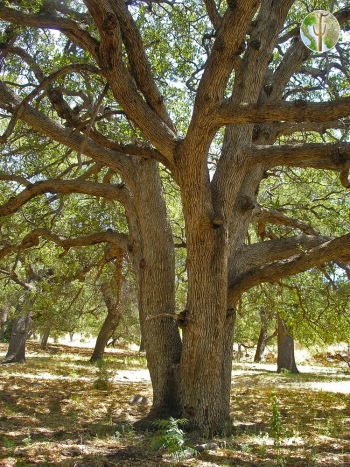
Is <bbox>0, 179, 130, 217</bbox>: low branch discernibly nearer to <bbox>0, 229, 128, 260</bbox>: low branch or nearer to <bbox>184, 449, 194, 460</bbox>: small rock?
<bbox>0, 229, 128, 260</bbox>: low branch

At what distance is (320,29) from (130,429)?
4.99m

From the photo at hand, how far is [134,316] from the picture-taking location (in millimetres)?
18562

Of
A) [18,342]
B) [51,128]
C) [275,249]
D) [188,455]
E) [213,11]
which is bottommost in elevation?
[188,455]

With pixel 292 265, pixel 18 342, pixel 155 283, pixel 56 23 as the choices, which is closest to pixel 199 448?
pixel 155 283

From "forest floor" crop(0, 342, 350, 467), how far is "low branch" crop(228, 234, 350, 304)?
1.49 metres

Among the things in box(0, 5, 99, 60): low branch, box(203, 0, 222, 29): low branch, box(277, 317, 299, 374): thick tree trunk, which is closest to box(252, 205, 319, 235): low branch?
box(203, 0, 222, 29): low branch

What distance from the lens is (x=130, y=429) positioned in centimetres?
496

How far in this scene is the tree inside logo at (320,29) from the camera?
3.29 metres

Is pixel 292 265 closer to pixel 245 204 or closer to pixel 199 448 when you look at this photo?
pixel 245 204

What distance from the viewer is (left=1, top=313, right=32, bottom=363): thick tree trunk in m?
13.2

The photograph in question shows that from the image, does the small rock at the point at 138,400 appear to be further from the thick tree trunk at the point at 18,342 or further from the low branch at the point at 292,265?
the thick tree trunk at the point at 18,342

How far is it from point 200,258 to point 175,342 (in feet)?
4.45

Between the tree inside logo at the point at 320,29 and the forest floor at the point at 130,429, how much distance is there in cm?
375

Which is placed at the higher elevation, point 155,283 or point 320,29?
point 320,29
